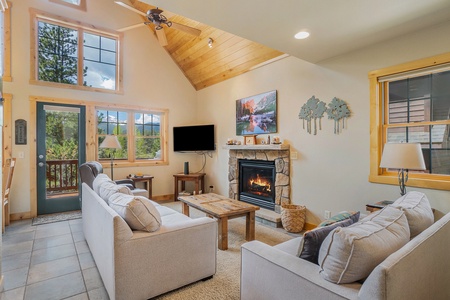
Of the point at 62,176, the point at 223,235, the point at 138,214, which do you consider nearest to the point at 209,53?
the point at 223,235

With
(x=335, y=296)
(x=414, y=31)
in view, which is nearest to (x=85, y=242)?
(x=335, y=296)

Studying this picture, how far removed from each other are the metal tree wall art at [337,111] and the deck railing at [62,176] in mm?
4856

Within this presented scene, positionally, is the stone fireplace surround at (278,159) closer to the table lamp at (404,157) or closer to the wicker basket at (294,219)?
the wicker basket at (294,219)

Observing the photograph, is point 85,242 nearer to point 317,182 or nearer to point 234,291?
point 234,291

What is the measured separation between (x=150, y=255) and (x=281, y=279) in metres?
1.07

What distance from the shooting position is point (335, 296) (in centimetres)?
108

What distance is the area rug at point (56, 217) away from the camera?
4.00m

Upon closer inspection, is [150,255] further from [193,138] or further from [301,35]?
[193,138]

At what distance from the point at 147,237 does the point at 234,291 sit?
93 cm

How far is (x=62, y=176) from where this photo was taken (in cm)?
463

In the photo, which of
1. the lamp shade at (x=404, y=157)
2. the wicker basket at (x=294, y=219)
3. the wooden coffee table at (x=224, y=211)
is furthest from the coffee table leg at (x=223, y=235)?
the lamp shade at (x=404, y=157)

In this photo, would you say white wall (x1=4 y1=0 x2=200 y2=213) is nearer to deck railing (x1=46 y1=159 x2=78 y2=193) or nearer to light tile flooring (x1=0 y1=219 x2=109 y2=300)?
deck railing (x1=46 y1=159 x2=78 y2=193)

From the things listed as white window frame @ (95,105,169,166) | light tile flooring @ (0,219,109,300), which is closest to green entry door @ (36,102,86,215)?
white window frame @ (95,105,169,166)

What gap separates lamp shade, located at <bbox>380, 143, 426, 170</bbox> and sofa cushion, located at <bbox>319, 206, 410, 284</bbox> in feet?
3.89
